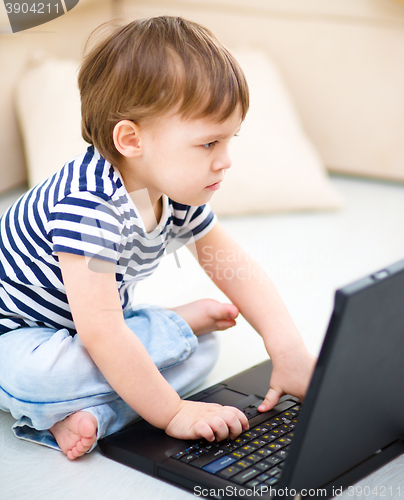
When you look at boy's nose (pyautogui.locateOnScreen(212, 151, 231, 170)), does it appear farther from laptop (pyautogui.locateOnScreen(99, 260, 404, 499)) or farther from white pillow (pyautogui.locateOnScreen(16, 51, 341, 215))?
white pillow (pyautogui.locateOnScreen(16, 51, 341, 215))

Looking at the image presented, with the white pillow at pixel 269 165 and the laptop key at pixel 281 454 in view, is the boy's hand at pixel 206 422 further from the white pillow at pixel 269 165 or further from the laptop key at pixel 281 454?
the white pillow at pixel 269 165

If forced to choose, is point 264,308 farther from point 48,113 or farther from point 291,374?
point 48,113

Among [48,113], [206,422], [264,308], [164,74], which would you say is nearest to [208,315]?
[264,308]

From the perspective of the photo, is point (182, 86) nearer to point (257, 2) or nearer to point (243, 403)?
point (243, 403)

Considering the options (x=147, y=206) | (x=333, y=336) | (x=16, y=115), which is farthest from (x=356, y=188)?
(x=333, y=336)

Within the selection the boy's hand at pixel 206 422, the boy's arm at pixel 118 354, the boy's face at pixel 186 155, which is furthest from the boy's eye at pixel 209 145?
the boy's hand at pixel 206 422

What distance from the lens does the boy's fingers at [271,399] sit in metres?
0.61

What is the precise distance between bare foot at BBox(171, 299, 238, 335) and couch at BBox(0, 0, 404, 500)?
0.24 feet

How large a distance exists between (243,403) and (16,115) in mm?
958

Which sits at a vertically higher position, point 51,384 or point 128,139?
point 128,139

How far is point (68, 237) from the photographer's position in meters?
0.54

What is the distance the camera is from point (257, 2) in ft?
5.35

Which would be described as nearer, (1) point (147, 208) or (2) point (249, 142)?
(1) point (147, 208)

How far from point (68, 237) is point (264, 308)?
27 centimetres
